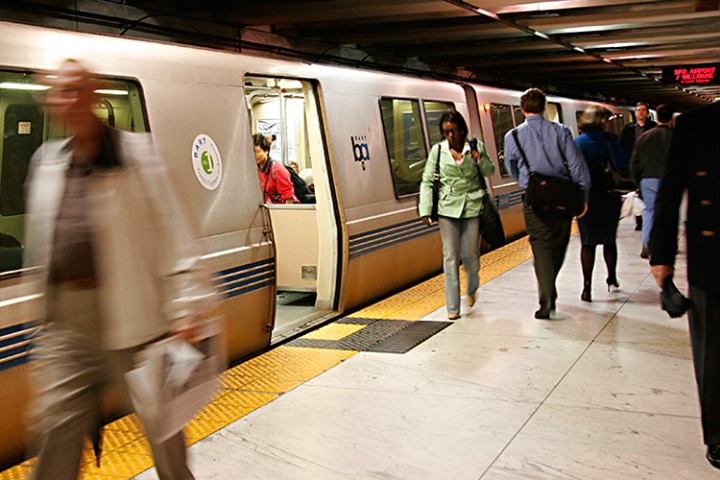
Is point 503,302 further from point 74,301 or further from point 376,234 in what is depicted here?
point 74,301

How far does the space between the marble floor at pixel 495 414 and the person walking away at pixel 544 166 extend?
564 mm

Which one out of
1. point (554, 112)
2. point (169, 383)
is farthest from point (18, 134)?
point (554, 112)

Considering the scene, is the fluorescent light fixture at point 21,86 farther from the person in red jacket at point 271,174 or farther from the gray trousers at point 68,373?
the person in red jacket at point 271,174

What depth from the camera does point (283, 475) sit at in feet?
13.4

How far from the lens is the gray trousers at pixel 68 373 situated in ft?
9.48

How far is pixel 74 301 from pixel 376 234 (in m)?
5.36

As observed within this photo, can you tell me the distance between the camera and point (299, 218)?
8336mm

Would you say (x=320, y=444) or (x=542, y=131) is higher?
(x=542, y=131)

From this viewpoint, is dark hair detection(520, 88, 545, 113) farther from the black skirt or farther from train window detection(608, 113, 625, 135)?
train window detection(608, 113, 625, 135)

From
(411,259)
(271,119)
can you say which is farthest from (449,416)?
(271,119)

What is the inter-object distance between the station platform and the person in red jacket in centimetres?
171

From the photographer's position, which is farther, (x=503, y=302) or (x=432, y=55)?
(x=432, y=55)

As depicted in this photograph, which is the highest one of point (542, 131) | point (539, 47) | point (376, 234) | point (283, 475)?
point (539, 47)

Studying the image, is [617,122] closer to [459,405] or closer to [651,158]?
[651,158]
